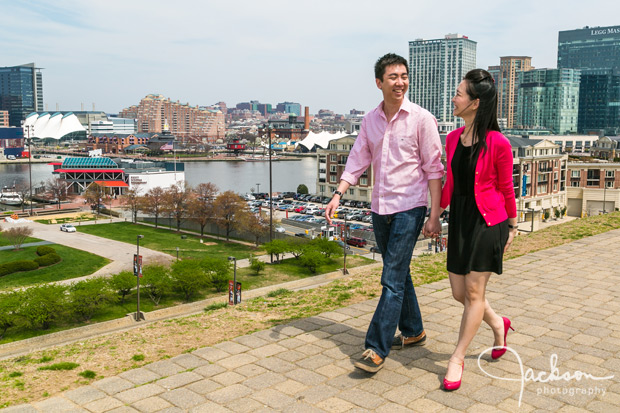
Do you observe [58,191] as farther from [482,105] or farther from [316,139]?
[316,139]

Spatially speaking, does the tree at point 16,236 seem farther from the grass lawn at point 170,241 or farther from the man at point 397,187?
the man at point 397,187

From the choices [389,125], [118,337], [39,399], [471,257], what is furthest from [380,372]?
[118,337]

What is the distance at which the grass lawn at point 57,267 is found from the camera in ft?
83.5

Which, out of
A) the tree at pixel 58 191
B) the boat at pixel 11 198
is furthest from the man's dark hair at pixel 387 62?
the boat at pixel 11 198

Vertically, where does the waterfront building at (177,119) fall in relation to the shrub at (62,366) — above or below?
above

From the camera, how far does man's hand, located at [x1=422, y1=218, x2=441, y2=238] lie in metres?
3.60

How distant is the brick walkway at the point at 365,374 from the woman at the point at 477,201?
35cm

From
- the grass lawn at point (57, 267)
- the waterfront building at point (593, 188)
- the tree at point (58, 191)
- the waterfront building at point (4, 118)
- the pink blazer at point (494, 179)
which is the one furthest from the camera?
the waterfront building at point (4, 118)

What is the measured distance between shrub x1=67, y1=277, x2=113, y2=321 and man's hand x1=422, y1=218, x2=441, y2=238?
16.4 metres

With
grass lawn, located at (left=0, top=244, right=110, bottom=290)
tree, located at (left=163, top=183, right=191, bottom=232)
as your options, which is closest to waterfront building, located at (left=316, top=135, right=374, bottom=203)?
tree, located at (left=163, top=183, right=191, bottom=232)

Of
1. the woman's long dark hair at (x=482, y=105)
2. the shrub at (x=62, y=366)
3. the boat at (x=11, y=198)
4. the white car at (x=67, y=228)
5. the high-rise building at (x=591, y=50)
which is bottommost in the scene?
the white car at (x=67, y=228)

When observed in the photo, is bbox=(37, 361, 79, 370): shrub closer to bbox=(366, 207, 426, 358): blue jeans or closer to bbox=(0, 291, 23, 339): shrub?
bbox=(366, 207, 426, 358): blue jeans

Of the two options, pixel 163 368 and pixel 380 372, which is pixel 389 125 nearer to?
pixel 380 372

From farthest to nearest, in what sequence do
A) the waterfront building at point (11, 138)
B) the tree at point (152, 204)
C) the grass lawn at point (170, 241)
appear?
1. the waterfront building at point (11, 138)
2. the tree at point (152, 204)
3. the grass lawn at point (170, 241)
